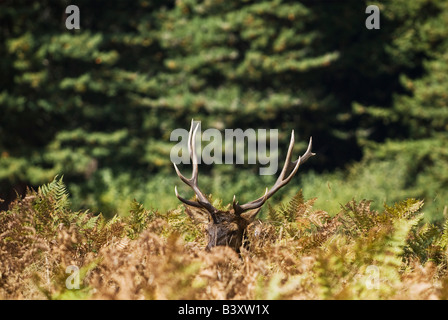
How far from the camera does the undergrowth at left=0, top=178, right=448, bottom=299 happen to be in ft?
10.6

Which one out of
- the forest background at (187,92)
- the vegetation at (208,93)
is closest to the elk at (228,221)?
the vegetation at (208,93)

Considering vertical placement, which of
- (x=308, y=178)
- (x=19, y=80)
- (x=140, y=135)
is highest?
(x=19, y=80)

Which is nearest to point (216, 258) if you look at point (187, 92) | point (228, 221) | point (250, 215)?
point (228, 221)

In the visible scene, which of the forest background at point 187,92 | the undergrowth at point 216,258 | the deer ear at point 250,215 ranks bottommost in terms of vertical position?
the undergrowth at point 216,258

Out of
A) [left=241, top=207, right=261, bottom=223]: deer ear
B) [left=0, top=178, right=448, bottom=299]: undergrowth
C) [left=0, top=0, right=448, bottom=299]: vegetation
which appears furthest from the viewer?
[left=0, top=0, right=448, bottom=299]: vegetation

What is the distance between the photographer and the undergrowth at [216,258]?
3223 millimetres

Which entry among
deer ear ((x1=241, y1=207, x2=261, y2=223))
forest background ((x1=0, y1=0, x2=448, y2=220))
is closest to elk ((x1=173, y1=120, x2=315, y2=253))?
deer ear ((x1=241, y1=207, x2=261, y2=223))

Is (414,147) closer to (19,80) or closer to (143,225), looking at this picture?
(19,80)

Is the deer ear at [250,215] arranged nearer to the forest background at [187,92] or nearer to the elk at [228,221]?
the elk at [228,221]

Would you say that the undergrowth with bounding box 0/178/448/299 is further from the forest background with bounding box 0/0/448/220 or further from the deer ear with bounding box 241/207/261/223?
the forest background with bounding box 0/0/448/220

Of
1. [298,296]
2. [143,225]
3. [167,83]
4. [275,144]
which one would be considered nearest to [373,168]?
[275,144]

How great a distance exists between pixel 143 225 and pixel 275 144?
14.6 meters
